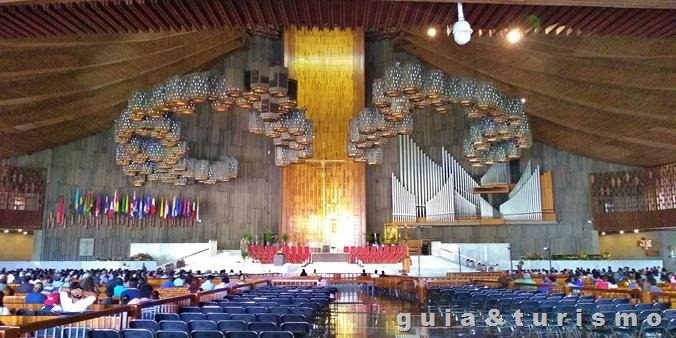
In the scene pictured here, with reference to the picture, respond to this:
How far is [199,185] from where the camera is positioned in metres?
28.8

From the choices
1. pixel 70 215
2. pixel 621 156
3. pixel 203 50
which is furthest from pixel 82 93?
pixel 621 156

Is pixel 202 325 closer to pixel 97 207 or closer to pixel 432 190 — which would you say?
pixel 432 190

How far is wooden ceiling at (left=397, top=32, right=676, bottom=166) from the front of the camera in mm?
15977

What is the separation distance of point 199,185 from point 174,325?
23.9m

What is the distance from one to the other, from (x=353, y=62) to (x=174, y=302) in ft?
76.2

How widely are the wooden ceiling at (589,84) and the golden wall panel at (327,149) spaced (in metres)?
4.15

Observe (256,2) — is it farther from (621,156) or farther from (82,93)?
(621,156)

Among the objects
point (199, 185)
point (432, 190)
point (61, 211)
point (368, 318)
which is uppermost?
point (199, 185)

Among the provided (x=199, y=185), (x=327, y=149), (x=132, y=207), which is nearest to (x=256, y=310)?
(x=132, y=207)

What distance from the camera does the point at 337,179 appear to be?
29.2 metres

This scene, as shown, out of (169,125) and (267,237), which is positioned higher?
(169,125)

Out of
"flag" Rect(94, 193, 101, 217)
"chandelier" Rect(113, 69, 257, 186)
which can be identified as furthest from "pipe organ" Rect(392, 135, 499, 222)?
"flag" Rect(94, 193, 101, 217)

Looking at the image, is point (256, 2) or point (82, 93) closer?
point (256, 2)

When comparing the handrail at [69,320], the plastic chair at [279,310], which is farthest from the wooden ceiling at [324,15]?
the plastic chair at [279,310]
